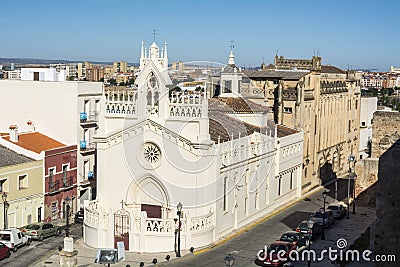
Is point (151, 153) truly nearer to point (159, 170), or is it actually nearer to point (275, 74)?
point (159, 170)

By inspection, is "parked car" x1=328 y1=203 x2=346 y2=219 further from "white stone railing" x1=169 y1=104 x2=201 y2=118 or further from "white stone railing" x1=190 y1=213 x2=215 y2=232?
"white stone railing" x1=169 y1=104 x2=201 y2=118

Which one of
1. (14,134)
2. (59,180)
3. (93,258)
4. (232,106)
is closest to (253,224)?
(232,106)

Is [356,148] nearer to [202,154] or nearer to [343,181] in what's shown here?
[343,181]

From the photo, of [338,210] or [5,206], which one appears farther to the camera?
[338,210]

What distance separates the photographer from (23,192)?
38.5 m

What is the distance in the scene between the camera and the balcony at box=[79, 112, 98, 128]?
145 ft

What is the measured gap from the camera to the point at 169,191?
117ft

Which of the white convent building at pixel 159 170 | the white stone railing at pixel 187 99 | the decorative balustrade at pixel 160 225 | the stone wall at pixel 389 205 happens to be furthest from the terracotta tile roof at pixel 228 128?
the stone wall at pixel 389 205

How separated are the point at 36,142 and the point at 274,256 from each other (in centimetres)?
1951

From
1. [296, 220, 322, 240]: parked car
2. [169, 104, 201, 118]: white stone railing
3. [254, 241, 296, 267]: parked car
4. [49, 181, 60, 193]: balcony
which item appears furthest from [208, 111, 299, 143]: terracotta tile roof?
[49, 181, 60, 193]: balcony

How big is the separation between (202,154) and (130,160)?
436 cm

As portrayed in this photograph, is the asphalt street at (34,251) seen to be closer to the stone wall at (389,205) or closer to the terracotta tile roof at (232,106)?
the terracotta tile roof at (232,106)

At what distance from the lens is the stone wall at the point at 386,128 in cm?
3878

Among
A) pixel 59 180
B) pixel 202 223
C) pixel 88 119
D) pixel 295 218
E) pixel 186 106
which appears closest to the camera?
pixel 202 223
